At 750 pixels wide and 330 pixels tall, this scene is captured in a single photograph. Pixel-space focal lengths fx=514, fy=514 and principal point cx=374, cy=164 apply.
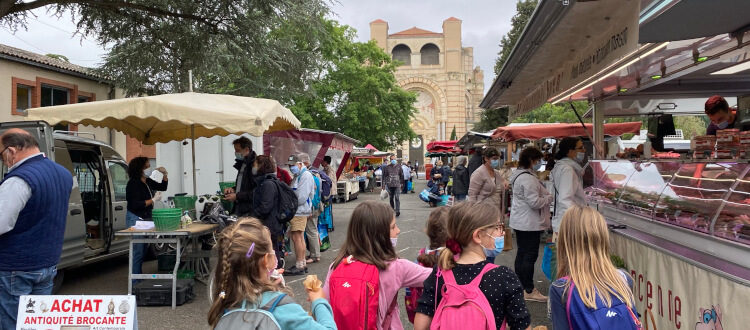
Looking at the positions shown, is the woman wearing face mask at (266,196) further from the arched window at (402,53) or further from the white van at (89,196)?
the arched window at (402,53)

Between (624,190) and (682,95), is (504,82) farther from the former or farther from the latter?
(682,95)

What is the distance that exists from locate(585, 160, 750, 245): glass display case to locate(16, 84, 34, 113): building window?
2017 cm

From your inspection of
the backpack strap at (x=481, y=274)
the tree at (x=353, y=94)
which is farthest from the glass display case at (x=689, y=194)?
the tree at (x=353, y=94)

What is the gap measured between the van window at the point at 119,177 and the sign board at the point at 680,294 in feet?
24.0

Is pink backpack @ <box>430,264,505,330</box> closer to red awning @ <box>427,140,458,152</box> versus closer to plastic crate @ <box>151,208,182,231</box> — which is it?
plastic crate @ <box>151,208,182,231</box>

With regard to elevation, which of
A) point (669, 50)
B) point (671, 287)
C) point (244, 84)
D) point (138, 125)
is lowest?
point (671, 287)

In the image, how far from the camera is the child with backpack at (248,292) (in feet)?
6.49

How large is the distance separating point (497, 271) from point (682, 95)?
6.90m

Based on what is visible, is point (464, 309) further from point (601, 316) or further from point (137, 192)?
point (137, 192)

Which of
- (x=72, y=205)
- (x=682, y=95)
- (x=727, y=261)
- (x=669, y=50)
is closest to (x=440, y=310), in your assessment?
(x=727, y=261)

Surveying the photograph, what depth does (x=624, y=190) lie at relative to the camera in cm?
504

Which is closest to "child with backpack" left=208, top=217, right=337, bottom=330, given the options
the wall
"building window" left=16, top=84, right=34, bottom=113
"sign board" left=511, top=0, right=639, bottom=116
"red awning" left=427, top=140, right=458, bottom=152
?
"sign board" left=511, top=0, right=639, bottom=116

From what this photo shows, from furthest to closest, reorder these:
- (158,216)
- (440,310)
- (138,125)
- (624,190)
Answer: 1. (138,125)
2. (158,216)
3. (624,190)
4. (440,310)

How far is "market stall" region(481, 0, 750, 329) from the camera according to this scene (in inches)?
121
